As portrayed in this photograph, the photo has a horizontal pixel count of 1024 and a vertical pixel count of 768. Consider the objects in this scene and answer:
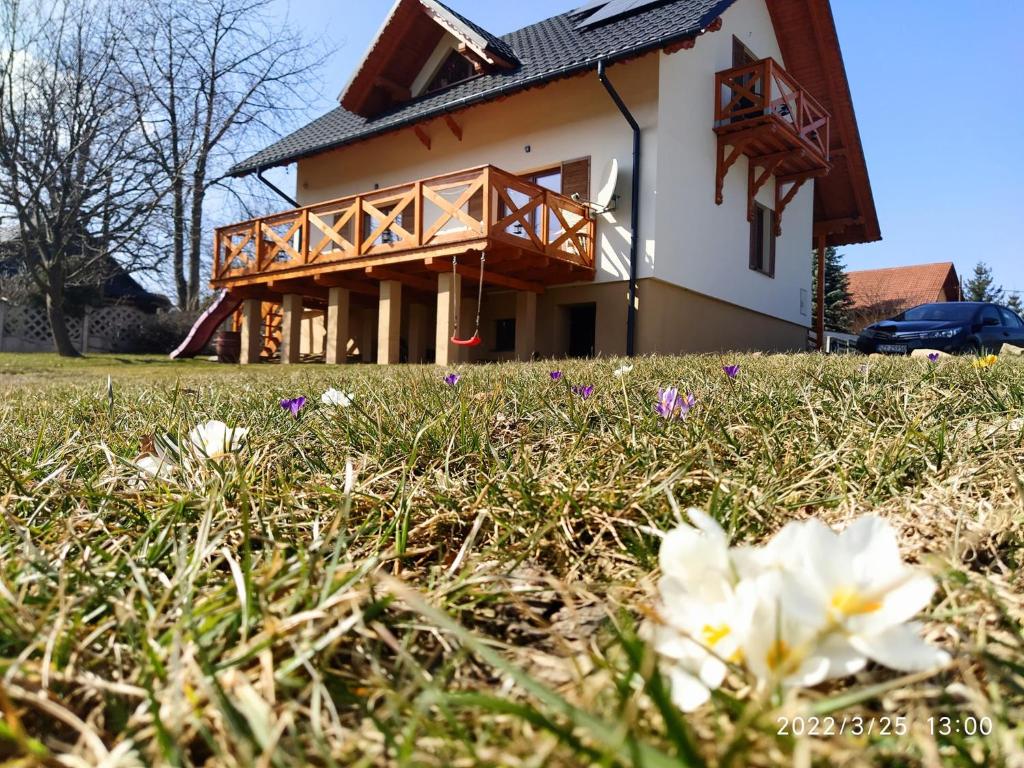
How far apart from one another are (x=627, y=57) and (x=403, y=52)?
21.3ft

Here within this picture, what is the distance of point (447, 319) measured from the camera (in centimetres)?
1030

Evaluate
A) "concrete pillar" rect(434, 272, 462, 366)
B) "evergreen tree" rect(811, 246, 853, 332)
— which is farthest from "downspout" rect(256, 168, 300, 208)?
"evergreen tree" rect(811, 246, 853, 332)

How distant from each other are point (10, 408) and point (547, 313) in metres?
9.79

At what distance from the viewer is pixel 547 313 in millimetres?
12305

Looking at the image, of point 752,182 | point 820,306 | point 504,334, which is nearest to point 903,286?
point 820,306

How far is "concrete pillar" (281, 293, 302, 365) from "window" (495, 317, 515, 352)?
13.3ft

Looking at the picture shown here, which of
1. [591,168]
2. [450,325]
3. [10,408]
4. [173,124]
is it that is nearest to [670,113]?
[591,168]

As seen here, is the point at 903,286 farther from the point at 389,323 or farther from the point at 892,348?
the point at 389,323

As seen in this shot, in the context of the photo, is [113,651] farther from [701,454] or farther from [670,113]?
[670,113]

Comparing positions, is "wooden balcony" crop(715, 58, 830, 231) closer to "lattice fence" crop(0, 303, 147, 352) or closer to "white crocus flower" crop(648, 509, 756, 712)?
"white crocus flower" crop(648, 509, 756, 712)

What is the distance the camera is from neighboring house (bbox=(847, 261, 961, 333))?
1454 inches

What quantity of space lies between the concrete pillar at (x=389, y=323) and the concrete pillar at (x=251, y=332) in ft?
13.6

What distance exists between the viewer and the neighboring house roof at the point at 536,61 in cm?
966

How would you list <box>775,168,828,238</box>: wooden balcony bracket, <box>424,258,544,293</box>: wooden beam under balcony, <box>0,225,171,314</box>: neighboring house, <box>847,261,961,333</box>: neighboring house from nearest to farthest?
<box>424,258,544,293</box>: wooden beam under balcony, <box>775,168,828,238</box>: wooden balcony bracket, <box>0,225,171,314</box>: neighboring house, <box>847,261,961,333</box>: neighboring house
